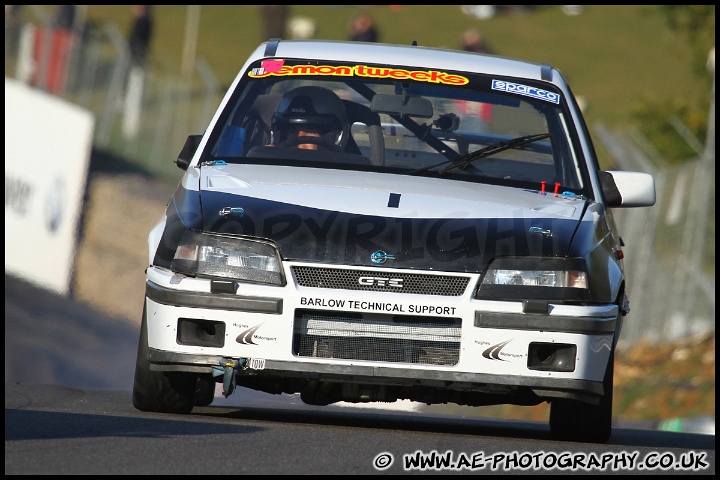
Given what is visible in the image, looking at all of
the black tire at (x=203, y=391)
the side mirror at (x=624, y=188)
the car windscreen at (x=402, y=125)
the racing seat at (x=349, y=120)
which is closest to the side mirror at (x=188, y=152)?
the car windscreen at (x=402, y=125)

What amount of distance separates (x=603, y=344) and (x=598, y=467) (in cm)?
77

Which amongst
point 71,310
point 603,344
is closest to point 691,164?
point 71,310

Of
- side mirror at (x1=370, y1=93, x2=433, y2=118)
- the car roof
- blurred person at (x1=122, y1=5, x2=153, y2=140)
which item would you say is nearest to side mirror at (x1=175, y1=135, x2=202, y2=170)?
the car roof

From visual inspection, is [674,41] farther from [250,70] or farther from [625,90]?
[250,70]

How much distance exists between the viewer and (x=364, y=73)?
313 inches

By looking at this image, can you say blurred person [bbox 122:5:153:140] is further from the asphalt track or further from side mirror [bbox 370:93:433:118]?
side mirror [bbox 370:93:433:118]

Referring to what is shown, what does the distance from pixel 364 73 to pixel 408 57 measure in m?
0.32

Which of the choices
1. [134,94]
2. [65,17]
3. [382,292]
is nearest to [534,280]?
[382,292]

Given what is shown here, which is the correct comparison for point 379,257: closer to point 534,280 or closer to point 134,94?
point 534,280

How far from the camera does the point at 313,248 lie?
6.42 metres

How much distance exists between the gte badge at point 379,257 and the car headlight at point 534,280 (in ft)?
1.31

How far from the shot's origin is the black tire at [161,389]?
689 cm

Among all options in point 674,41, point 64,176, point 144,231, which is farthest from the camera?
point 674,41

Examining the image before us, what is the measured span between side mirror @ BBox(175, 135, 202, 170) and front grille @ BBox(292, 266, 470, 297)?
142cm
